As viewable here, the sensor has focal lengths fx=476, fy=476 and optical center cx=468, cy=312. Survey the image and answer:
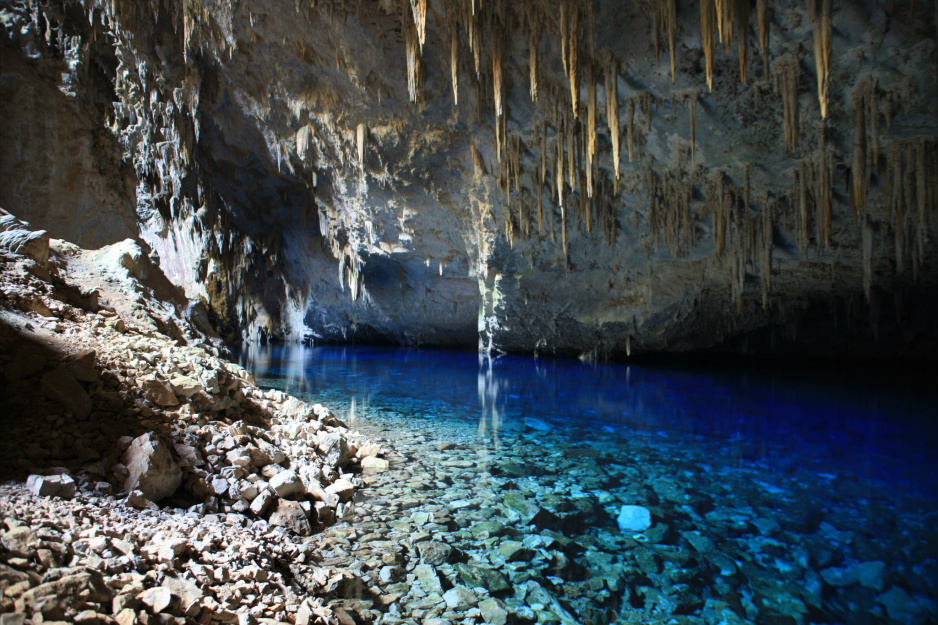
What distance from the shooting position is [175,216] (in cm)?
1645

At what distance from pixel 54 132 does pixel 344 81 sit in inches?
241

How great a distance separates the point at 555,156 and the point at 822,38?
17.1ft

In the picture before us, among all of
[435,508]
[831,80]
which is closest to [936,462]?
[831,80]

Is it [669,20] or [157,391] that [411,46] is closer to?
[669,20]

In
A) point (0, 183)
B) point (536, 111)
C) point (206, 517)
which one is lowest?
point (206, 517)

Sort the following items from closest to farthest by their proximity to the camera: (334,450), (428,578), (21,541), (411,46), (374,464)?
(21,541) < (428,578) < (334,450) < (374,464) < (411,46)

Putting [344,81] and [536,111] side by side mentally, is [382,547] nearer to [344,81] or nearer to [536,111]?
[536,111]

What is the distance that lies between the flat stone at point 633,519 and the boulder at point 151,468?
10.8 feet

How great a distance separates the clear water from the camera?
9.68ft

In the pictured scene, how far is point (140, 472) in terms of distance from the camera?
2.96 meters

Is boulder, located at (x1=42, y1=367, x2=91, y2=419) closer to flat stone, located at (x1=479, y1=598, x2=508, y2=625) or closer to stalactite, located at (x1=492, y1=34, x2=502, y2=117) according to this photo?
flat stone, located at (x1=479, y1=598, x2=508, y2=625)

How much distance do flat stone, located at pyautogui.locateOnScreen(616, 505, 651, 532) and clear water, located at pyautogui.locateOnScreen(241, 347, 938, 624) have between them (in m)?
0.05

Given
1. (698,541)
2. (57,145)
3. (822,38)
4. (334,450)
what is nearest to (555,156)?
(822,38)

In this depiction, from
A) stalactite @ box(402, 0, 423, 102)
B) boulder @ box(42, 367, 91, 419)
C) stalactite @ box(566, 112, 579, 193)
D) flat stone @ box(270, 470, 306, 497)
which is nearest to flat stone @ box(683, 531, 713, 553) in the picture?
flat stone @ box(270, 470, 306, 497)
